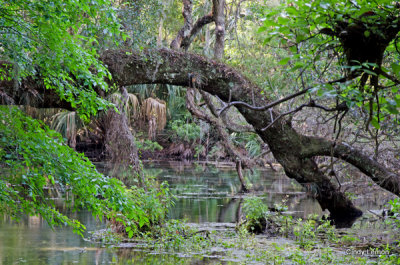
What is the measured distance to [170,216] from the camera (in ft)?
36.0

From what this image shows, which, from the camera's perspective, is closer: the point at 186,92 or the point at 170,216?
the point at 186,92

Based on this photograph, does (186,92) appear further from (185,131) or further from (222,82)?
(185,131)

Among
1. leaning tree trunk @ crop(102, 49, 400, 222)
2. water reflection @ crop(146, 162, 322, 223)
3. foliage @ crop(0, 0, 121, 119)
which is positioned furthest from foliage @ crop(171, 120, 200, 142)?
foliage @ crop(0, 0, 121, 119)

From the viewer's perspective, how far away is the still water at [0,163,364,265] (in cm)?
719

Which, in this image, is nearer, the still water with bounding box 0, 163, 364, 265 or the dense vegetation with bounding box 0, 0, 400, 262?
the dense vegetation with bounding box 0, 0, 400, 262

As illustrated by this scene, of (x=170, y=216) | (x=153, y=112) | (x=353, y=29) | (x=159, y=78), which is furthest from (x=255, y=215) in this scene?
(x=153, y=112)

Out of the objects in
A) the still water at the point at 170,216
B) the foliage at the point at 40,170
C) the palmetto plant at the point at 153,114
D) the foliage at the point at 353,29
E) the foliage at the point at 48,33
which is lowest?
the still water at the point at 170,216

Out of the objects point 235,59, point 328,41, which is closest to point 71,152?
point 328,41

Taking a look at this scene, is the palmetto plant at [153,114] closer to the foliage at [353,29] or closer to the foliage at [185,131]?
the foliage at [185,131]

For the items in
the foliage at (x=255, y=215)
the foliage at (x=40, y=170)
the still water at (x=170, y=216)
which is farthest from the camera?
the foliage at (x=255, y=215)

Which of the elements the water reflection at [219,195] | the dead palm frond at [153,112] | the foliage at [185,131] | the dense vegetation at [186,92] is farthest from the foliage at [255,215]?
the foliage at [185,131]

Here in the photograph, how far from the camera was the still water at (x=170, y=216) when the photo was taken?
23.6 feet

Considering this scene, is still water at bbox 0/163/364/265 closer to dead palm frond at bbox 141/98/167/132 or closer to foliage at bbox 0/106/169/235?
foliage at bbox 0/106/169/235

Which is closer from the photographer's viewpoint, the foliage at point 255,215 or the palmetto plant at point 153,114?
the foliage at point 255,215
